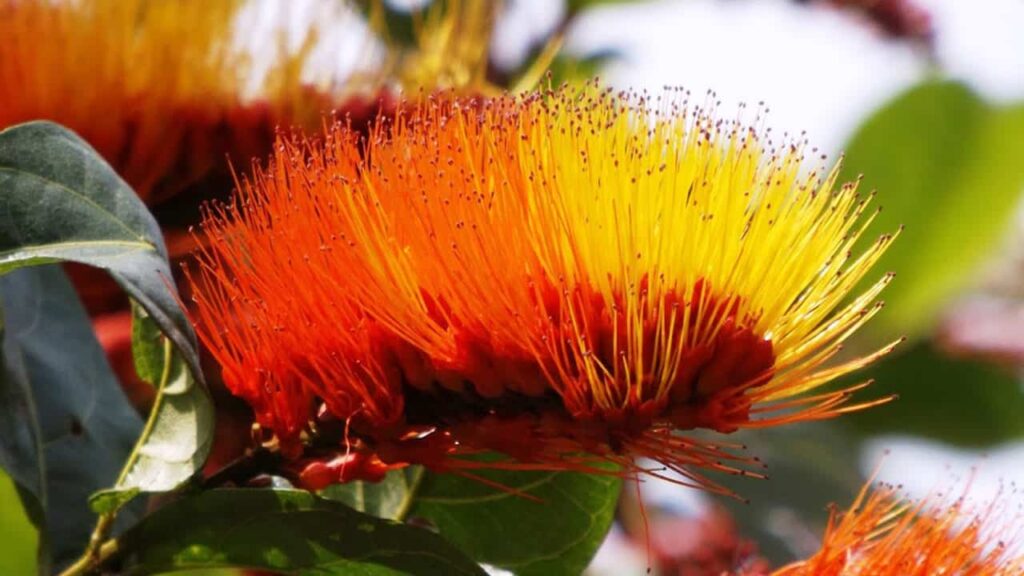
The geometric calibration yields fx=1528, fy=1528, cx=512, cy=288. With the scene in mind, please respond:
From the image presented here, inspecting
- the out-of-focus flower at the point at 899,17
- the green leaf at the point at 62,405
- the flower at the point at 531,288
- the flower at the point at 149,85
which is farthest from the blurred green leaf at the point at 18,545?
the out-of-focus flower at the point at 899,17

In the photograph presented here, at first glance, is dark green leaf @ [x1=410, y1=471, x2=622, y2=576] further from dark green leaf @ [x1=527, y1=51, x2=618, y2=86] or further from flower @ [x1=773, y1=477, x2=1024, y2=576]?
dark green leaf @ [x1=527, y1=51, x2=618, y2=86]

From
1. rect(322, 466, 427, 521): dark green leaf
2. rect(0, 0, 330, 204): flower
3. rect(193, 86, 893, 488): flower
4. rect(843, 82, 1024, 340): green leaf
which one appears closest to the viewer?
rect(193, 86, 893, 488): flower

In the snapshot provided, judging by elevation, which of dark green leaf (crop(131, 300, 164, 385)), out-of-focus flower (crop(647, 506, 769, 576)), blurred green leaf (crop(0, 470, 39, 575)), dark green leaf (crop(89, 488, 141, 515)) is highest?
dark green leaf (crop(131, 300, 164, 385))

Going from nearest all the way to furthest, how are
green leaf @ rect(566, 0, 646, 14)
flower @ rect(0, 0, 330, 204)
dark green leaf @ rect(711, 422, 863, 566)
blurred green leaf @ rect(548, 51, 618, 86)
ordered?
flower @ rect(0, 0, 330, 204) < dark green leaf @ rect(711, 422, 863, 566) < blurred green leaf @ rect(548, 51, 618, 86) < green leaf @ rect(566, 0, 646, 14)

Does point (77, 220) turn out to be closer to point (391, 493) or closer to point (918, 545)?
point (391, 493)

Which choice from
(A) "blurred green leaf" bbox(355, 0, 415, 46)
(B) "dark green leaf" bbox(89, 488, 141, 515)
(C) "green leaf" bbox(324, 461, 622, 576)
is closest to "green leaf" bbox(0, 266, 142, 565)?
(B) "dark green leaf" bbox(89, 488, 141, 515)

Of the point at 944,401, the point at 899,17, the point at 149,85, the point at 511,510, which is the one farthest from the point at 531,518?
the point at 899,17

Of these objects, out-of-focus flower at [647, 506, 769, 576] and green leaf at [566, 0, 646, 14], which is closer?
out-of-focus flower at [647, 506, 769, 576]

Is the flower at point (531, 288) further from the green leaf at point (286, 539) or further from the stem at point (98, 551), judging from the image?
the stem at point (98, 551)
